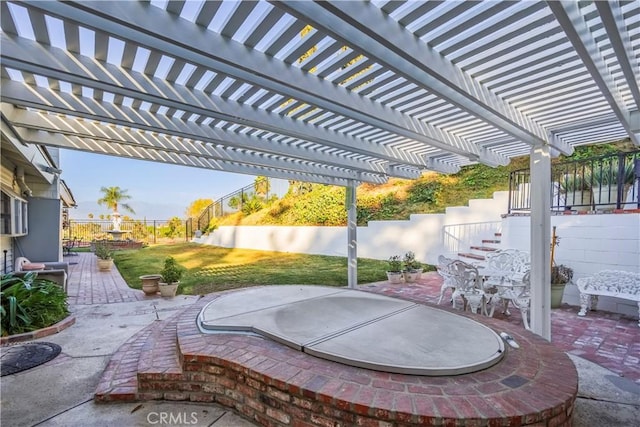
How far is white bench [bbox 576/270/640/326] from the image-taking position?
200 inches

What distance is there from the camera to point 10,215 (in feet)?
19.4

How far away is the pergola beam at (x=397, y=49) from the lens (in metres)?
1.86

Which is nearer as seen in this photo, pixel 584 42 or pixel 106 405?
pixel 584 42

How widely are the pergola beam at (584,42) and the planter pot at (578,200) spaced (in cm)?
433

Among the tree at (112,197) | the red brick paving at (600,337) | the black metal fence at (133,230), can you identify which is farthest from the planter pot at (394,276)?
the tree at (112,197)

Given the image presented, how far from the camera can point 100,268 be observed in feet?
33.0

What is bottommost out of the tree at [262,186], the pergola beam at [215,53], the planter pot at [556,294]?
the planter pot at [556,294]

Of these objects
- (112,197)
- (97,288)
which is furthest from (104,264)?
(112,197)

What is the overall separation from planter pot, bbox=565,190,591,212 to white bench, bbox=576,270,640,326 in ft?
5.76

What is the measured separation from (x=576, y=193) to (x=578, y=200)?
0.50 feet

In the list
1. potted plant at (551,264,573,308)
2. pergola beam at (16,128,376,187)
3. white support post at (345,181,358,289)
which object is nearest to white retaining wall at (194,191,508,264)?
potted plant at (551,264,573,308)

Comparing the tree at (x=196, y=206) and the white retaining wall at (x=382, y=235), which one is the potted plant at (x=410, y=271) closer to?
the white retaining wall at (x=382, y=235)

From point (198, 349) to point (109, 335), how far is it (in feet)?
7.45

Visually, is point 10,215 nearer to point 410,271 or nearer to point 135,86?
point 135,86
